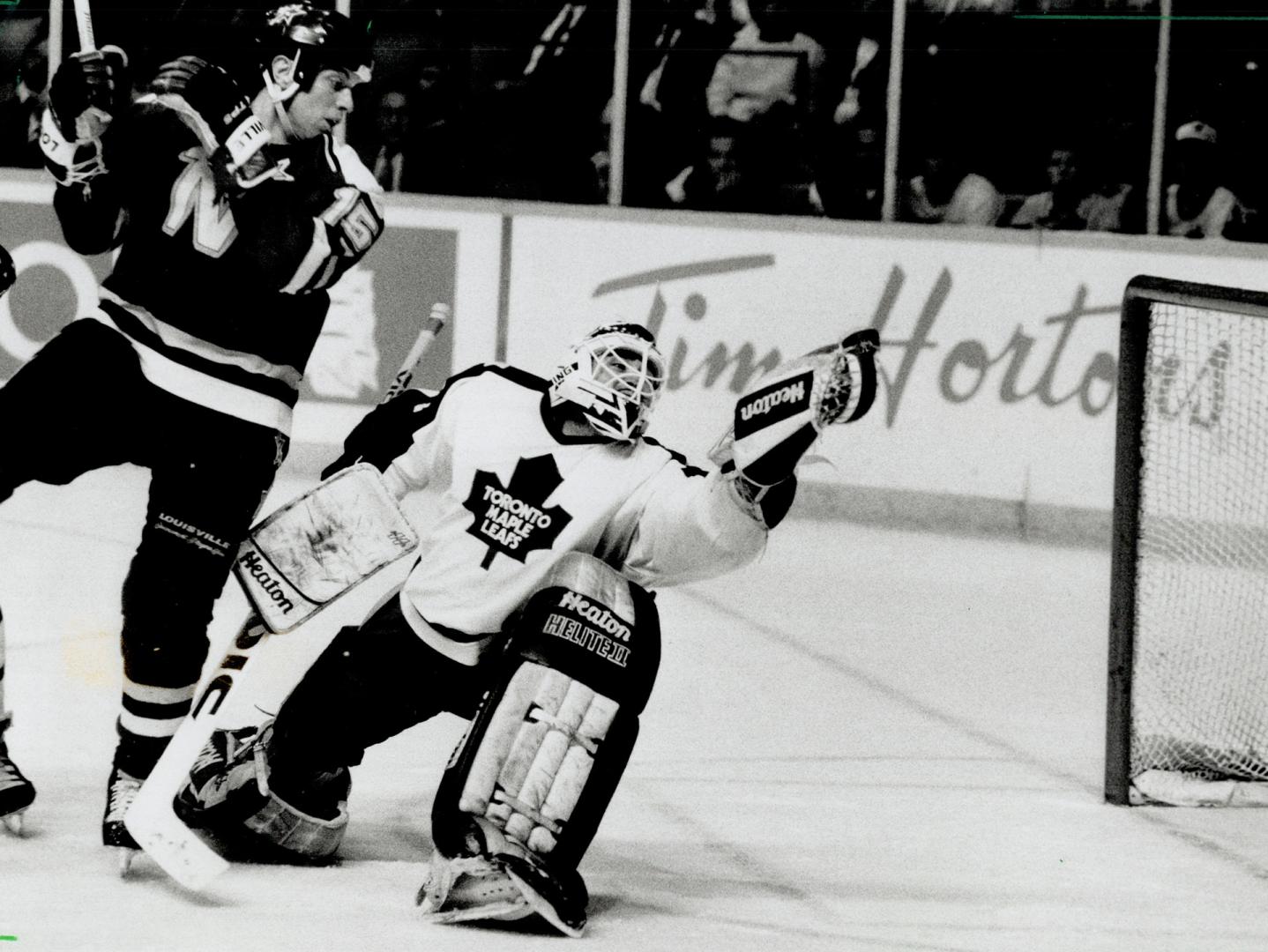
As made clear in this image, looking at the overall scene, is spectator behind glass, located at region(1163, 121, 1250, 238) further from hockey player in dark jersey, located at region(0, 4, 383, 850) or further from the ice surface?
hockey player in dark jersey, located at region(0, 4, 383, 850)

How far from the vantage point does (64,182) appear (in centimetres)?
313

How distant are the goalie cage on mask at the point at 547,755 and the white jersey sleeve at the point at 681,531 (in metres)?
0.10

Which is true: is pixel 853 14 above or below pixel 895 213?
above

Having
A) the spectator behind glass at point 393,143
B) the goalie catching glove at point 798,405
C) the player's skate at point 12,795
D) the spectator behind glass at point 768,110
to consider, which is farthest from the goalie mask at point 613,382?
the spectator behind glass at point 393,143

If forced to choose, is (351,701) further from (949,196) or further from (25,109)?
(25,109)

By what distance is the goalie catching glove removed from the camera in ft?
9.05

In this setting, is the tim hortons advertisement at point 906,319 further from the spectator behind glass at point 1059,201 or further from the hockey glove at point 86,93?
the hockey glove at point 86,93

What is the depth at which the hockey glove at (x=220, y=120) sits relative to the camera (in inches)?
123

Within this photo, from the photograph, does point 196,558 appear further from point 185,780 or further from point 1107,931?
point 1107,931

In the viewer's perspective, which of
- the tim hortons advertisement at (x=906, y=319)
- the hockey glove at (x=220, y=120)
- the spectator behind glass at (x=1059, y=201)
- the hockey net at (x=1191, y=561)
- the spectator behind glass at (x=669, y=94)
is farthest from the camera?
the spectator behind glass at (x=669, y=94)

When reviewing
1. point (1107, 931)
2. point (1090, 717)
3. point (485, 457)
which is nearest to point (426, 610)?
point (485, 457)

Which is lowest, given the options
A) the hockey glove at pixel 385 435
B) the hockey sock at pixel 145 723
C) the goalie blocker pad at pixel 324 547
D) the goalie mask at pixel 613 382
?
the hockey sock at pixel 145 723

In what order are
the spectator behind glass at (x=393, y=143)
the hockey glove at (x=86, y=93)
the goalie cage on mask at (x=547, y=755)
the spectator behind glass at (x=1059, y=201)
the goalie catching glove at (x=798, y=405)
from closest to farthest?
the goalie catching glove at (x=798, y=405), the goalie cage on mask at (x=547, y=755), the hockey glove at (x=86, y=93), the spectator behind glass at (x=1059, y=201), the spectator behind glass at (x=393, y=143)

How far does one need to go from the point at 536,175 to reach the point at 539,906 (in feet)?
15.8
